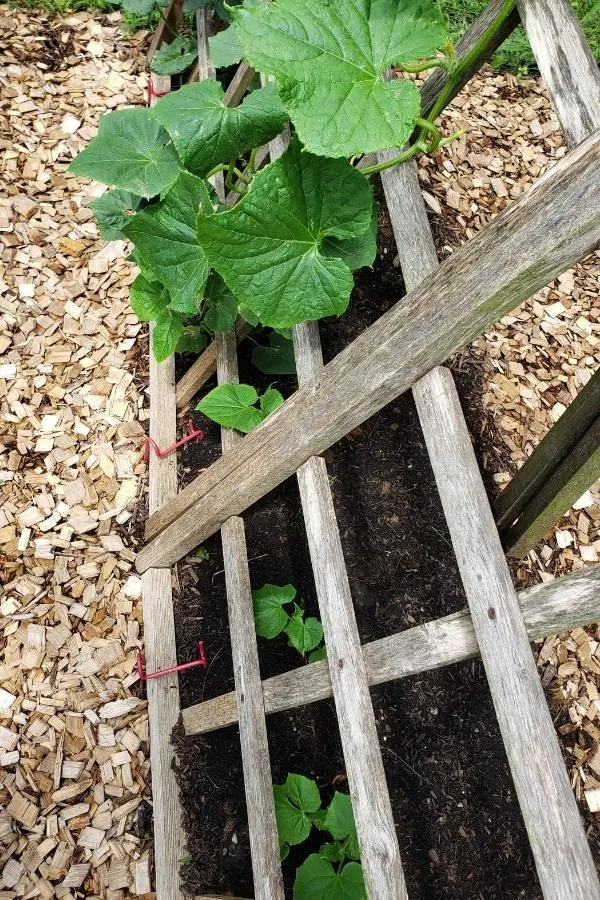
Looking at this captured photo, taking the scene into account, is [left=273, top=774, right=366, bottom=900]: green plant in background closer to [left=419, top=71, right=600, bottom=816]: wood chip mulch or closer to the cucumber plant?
[left=419, top=71, right=600, bottom=816]: wood chip mulch

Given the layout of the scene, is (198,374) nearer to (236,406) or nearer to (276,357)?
(276,357)

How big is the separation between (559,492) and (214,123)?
1.04 meters

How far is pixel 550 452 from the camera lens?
4.44 ft

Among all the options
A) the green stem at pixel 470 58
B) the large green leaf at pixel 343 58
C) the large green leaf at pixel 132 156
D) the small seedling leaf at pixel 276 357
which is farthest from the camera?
the small seedling leaf at pixel 276 357

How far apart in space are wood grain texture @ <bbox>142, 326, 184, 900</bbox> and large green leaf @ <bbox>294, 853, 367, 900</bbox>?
350mm

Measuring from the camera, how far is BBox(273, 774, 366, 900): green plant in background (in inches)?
55.3

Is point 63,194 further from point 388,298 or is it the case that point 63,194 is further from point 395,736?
point 395,736

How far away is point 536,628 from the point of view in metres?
0.98

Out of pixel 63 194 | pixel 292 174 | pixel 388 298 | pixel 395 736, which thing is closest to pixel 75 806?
pixel 395 736

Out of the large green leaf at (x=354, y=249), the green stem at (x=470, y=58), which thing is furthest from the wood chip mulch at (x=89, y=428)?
the green stem at (x=470, y=58)

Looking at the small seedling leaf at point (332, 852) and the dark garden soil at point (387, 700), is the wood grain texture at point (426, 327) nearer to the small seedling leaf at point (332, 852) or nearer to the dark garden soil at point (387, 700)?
the dark garden soil at point (387, 700)

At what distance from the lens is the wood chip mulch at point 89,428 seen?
1.69 metres

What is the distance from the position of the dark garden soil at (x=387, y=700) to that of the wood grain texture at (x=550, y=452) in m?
0.33

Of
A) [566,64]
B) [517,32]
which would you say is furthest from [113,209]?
[517,32]
